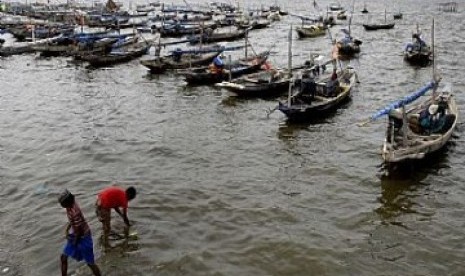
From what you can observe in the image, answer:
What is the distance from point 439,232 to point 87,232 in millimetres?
8615

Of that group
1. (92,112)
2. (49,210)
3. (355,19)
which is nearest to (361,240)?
(49,210)

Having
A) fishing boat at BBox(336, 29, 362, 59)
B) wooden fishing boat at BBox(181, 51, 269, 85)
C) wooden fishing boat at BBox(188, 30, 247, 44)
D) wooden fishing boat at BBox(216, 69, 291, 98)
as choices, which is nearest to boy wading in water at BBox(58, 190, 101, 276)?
wooden fishing boat at BBox(216, 69, 291, 98)

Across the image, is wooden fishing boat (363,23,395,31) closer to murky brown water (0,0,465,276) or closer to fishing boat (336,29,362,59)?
fishing boat (336,29,362,59)

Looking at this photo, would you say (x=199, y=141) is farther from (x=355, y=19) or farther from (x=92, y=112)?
(x=355, y=19)

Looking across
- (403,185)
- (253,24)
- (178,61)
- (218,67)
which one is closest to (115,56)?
(178,61)

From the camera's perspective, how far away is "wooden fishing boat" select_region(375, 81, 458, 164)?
1493cm

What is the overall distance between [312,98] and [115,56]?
58.3 feet

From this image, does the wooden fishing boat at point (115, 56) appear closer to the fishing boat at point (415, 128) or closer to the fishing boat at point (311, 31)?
the fishing boat at point (311, 31)

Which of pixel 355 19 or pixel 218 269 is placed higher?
pixel 355 19

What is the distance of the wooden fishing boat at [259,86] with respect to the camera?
24016 mm

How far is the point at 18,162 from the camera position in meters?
16.7

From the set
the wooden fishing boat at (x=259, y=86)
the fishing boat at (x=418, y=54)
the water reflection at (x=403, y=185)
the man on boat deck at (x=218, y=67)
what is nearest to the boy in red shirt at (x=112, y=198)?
the water reflection at (x=403, y=185)

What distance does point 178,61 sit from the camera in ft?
104

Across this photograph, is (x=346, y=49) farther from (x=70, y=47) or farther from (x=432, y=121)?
(x=70, y=47)
